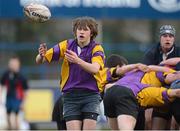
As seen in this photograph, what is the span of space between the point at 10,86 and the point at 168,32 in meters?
8.75

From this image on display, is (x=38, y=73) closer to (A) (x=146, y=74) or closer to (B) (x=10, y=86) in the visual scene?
(B) (x=10, y=86)

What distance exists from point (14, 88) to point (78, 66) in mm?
9141

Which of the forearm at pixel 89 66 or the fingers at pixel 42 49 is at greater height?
the fingers at pixel 42 49

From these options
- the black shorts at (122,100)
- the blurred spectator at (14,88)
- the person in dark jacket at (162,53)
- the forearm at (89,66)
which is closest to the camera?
the forearm at (89,66)

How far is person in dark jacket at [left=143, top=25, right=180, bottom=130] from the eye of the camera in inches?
380

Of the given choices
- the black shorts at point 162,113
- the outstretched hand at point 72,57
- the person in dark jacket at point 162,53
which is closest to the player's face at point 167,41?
the person in dark jacket at point 162,53

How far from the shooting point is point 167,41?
9711 millimetres

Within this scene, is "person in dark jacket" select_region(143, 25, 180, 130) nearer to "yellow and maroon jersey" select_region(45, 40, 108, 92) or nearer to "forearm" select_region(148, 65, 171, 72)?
"forearm" select_region(148, 65, 171, 72)

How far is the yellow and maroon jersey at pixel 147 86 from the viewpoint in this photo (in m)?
9.01

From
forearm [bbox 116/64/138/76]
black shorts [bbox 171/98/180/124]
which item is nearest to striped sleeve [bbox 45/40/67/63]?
forearm [bbox 116/64/138/76]

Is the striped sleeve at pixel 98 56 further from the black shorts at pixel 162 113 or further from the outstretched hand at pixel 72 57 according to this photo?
the black shorts at pixel 162 113

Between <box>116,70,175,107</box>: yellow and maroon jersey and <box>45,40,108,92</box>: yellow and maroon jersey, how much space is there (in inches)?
13.6

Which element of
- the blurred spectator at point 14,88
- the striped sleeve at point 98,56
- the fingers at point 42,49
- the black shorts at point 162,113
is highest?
the fingers at point 42,49

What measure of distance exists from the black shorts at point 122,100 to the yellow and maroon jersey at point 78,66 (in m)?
0.21
